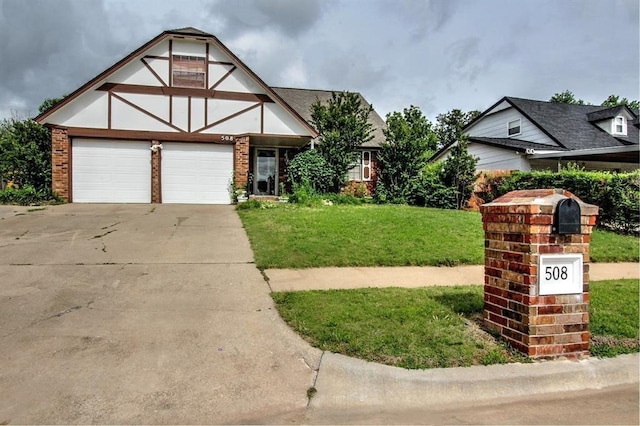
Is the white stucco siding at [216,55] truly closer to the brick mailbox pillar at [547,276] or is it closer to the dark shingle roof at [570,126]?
the brick mailbox pillar at [547,276]

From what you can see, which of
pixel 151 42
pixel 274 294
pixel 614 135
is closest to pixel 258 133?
pixel 151 42

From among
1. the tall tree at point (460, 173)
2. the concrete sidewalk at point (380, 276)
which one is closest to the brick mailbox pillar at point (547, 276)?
the concrete sidewalk at point (380, 276)

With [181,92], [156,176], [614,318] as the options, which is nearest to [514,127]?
[181,92]

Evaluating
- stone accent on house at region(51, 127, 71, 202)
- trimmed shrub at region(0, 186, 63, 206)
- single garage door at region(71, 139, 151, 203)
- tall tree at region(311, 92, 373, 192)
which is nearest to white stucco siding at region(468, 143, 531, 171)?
tall tree at region(311, 92, 373, 192)

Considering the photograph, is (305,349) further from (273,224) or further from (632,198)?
(632,198)

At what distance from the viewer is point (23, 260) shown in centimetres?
719

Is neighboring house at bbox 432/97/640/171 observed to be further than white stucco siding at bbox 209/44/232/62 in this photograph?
Yes

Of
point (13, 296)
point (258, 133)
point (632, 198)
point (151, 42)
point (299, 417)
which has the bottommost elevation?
point (299, 417)

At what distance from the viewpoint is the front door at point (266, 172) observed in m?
19.3

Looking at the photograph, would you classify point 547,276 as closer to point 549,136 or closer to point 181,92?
point 181,92

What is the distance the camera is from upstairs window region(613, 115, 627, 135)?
23.1 meters

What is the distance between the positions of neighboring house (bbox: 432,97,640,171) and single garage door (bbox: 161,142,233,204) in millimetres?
12360

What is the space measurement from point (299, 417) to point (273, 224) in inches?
309

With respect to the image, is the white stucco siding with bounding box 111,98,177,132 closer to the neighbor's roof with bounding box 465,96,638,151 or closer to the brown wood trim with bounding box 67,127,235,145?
the brown wood trim with bounding box 67,127,235,145
